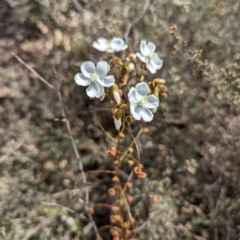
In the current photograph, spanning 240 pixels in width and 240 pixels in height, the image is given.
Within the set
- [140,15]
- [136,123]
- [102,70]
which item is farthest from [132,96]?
[140,15]

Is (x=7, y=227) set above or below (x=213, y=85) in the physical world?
below

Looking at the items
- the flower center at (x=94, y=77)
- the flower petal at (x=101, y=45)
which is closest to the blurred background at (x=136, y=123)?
the flower petal at (x=101, y=45)

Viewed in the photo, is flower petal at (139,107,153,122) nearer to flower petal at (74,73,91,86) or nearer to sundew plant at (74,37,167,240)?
sundew plant at (74,37,167,240)

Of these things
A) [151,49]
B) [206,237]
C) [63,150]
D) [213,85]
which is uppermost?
[151,49]

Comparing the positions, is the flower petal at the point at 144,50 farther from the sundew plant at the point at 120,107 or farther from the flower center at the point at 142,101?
the flower center at the point at 142,101

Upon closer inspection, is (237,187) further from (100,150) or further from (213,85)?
(100,150)

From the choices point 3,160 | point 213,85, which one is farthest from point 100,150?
point 213,85

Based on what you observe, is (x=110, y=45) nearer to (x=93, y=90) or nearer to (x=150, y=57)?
(x=150, y=57)
